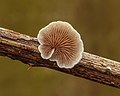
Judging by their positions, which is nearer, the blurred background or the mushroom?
the mushroom

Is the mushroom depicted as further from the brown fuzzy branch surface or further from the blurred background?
the blurred background

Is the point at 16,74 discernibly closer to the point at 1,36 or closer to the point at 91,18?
the point at 91,18

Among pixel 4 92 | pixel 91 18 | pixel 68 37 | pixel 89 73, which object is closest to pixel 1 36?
pixel 68 37

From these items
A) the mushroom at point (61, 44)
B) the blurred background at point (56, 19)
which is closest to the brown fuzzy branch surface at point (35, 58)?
the mushroom at point (61, 44)

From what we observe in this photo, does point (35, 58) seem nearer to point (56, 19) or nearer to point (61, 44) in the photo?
point (61, 44)

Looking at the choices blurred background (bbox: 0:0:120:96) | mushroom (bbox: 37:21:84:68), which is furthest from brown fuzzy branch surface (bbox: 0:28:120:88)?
blurred background (bbox: 0:0:120:96)

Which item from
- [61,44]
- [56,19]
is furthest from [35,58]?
[56,19]
